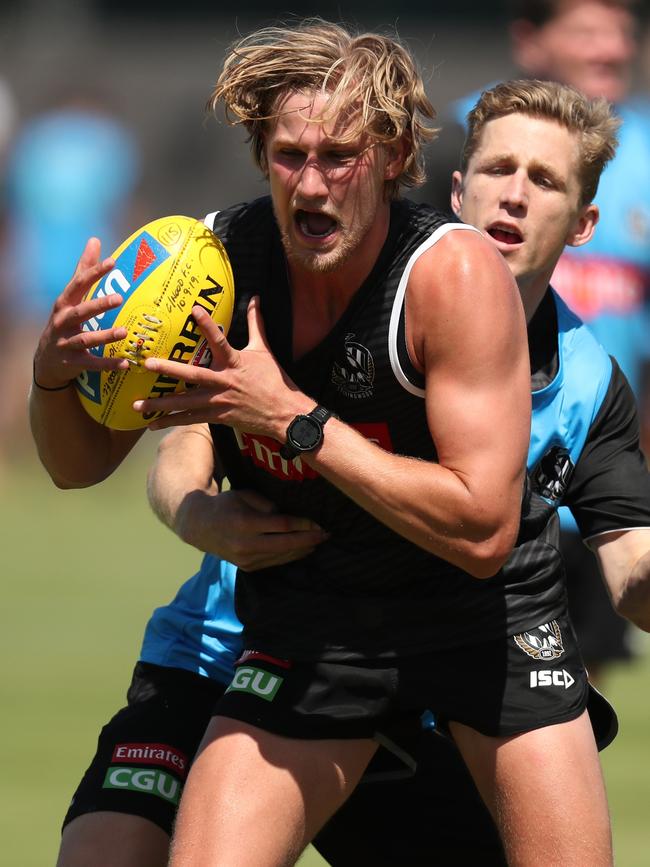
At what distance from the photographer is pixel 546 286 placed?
4.82m

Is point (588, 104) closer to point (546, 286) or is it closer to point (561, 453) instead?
point (546, 286)

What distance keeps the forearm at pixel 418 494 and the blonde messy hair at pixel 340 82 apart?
715 mm

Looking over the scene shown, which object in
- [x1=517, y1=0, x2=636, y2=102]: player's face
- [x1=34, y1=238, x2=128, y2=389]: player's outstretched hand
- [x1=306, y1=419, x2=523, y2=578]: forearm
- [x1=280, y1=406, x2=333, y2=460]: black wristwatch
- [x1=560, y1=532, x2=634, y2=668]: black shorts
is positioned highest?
[x1=517, y1=0, x2=636, y2=102]: player's face

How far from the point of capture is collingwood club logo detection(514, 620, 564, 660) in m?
4.20

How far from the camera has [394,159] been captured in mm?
4105

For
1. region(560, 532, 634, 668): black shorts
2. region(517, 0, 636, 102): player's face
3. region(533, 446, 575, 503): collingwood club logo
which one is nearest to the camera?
region(533, 446, 575, 503): collingwood club logo

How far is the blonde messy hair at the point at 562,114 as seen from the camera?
4.80 meters

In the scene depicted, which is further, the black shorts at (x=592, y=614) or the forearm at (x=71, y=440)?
the black shorts at (x=592, y=614)

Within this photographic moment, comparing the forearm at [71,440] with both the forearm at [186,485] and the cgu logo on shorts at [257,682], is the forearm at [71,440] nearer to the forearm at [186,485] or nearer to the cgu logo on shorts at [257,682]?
the forearm at [186,485]

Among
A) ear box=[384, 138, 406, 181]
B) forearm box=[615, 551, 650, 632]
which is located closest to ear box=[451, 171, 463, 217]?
ear box=[384, 138, 406, 181]

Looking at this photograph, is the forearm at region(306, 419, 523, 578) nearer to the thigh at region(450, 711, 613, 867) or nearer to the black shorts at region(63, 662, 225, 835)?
the thigh at region(450, 711, 613, 867)

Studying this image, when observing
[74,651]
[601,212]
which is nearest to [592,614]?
[601,212]

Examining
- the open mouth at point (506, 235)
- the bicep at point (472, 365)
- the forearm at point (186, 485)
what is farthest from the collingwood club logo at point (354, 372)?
Result: the open mouth at point (506, 235)

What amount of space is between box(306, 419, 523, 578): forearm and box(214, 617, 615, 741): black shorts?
0.41 m
